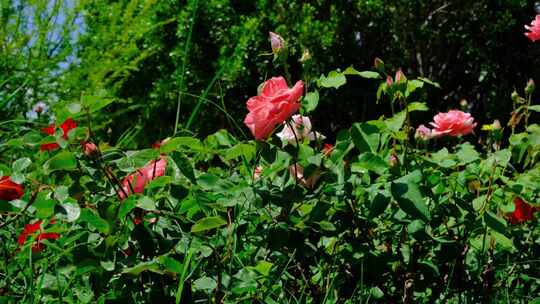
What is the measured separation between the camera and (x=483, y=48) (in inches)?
266

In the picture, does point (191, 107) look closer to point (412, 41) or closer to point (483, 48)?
point (412, 41)

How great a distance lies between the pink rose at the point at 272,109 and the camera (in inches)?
43.6

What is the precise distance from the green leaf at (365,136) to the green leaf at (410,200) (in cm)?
9

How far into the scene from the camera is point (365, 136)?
3.99 feet

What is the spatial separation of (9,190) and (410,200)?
63 centimetres

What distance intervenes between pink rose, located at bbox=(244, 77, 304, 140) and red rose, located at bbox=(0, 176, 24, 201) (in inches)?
15.5

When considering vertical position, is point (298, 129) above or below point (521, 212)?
above

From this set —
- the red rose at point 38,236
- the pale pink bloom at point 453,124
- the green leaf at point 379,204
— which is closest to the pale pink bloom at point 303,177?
the green leaf at point 379,204

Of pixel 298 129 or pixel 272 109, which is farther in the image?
pixel 298 129

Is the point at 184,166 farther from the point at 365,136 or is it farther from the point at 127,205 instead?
the point at 365,136

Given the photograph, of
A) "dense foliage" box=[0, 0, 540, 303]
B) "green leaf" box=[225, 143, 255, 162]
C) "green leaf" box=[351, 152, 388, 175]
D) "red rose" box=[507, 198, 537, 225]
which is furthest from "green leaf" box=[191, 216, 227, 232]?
"red rose" box=[507, 198, 537, 225]

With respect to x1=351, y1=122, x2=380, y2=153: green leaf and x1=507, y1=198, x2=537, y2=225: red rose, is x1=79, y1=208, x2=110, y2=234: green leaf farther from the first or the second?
x1=507, y1=198, x2=537, y2=225: red rose

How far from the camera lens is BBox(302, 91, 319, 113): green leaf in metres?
1.20

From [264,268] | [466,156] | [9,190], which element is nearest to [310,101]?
[264,268]
